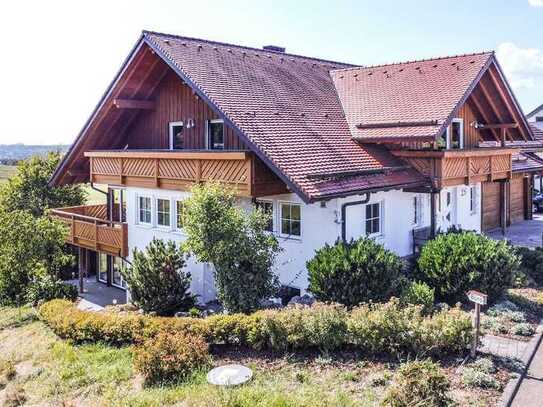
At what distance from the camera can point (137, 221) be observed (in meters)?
20.2

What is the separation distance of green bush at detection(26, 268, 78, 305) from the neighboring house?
6.71 ft

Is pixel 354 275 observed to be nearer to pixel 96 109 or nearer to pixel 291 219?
pixel 291 219


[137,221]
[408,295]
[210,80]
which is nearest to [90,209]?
[137,221]

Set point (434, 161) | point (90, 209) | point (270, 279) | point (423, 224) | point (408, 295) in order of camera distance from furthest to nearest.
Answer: point (90, 209) → point (423, 224) → point (434, 161) → point (270, 279) → point (408, 295)

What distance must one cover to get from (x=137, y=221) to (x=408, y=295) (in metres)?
11.3

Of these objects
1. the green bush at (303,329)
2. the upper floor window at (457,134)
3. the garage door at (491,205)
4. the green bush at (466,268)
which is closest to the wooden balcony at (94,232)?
the green bush at (303,329)

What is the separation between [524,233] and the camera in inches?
961

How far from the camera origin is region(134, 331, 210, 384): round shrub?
1012cm

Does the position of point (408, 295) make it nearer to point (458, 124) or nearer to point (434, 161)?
point (434, 161)

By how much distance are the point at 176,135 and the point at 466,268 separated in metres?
11.2

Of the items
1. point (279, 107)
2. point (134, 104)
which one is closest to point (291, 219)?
point (279, 107)

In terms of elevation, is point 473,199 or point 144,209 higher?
point 473,199

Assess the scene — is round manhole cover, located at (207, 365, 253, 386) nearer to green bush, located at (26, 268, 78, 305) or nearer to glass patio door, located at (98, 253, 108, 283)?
green bush, located at (26, 268, 78, 305)

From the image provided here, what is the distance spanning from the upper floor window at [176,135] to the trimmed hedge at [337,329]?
8.61m
